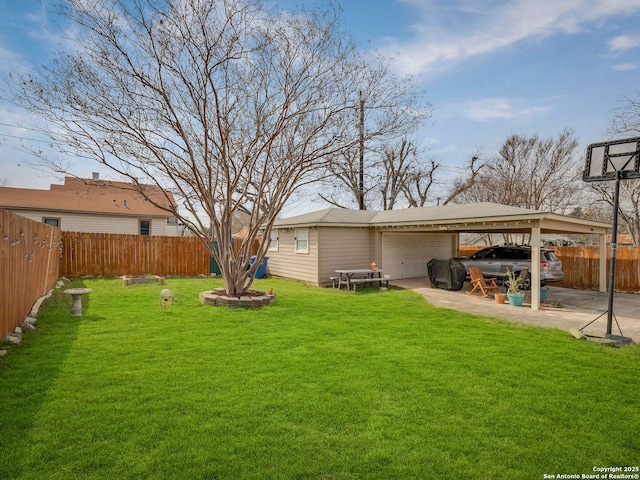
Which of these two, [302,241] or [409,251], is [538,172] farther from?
[302,241]

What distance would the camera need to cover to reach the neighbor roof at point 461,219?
9281mm

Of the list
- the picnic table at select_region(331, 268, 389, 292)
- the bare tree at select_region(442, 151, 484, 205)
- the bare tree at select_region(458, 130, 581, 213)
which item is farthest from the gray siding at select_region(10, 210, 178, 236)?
the bare tree at select_region(458, 130, 581, 213)

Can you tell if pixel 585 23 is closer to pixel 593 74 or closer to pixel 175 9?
pixel 593 74

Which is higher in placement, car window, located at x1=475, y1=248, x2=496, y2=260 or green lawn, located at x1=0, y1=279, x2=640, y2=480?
car window, located at x1=475, y1=248, x2=496, y2=260

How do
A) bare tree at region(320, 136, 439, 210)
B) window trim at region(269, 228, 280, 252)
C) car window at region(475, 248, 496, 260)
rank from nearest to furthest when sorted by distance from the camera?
car window at region(475, 248, 496, 260) → window trim at region(269, 228, 280, 252) → bare tree at region(320, 136, 439, 210)

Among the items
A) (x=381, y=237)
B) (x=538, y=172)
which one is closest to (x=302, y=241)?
(x=381, y=237)

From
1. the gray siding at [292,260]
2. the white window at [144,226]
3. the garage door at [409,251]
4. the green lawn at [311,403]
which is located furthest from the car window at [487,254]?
the white window at [144,226]

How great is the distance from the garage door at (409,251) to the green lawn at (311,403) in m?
7.78

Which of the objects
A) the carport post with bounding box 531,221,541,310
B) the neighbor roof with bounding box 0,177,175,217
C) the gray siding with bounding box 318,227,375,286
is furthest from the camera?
the neighbor roof with bounding box 0,177,175,217

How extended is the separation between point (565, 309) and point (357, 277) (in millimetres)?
6304

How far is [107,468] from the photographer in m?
2.46

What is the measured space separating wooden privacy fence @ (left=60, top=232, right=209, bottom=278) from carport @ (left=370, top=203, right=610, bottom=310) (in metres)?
8.11

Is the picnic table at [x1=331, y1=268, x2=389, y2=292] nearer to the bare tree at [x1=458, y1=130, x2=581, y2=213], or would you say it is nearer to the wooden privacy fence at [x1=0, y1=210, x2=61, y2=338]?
the wooden privacy fence at [x1=0, y1=210, x2=61, y2=338]

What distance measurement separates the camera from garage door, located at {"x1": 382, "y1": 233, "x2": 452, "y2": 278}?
14.3 meters
